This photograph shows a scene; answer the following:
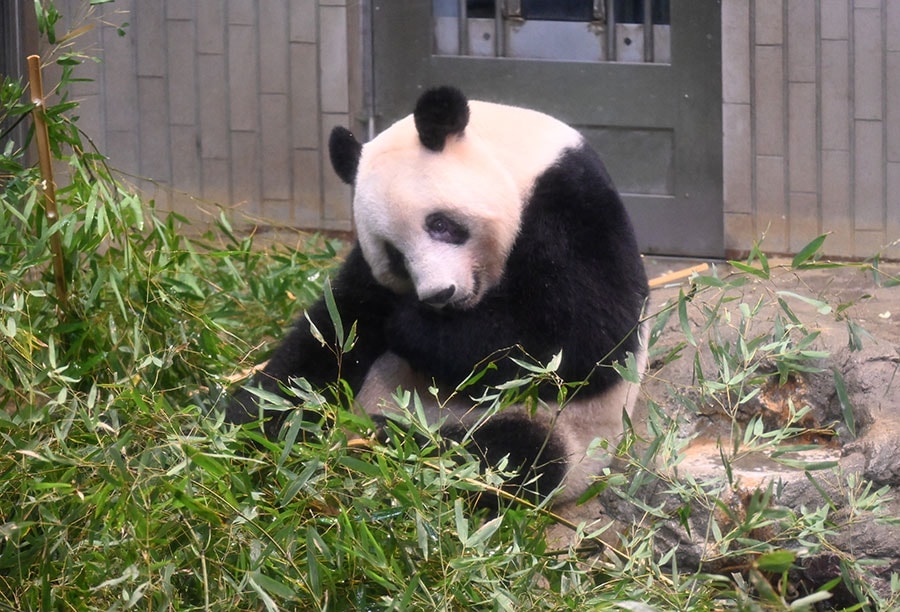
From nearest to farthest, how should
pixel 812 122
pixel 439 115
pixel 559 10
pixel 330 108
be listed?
pixel 439 115 → pixel 812 122 → pixel 559 10 → pixel 330 108

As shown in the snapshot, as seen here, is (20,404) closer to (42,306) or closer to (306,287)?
(42,306)

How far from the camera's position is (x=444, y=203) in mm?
2656

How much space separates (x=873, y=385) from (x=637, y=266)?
849 mm

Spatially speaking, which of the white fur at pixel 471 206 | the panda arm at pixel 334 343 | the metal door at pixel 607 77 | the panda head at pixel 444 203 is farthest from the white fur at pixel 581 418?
the metal door at pixel 607 77

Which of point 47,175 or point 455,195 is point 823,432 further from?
point 47,175

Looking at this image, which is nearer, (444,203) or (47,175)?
(444,203)

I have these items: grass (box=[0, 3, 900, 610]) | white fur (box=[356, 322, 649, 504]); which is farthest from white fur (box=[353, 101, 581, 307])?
grass (box=[0, 3, 900, 610])

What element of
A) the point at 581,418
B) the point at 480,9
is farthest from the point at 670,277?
the point at 480,9

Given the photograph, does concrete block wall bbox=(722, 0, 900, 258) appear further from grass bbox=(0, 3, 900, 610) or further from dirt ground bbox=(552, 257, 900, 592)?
grass bbox=(0, 3, 900, 610)

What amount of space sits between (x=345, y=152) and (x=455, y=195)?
1.36 ft

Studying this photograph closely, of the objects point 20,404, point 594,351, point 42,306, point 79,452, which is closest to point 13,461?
point 79,452

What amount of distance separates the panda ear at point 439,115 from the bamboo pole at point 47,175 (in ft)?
3.17

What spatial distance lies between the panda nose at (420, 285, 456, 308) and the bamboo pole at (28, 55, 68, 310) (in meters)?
0.98

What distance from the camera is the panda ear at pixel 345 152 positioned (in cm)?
292
